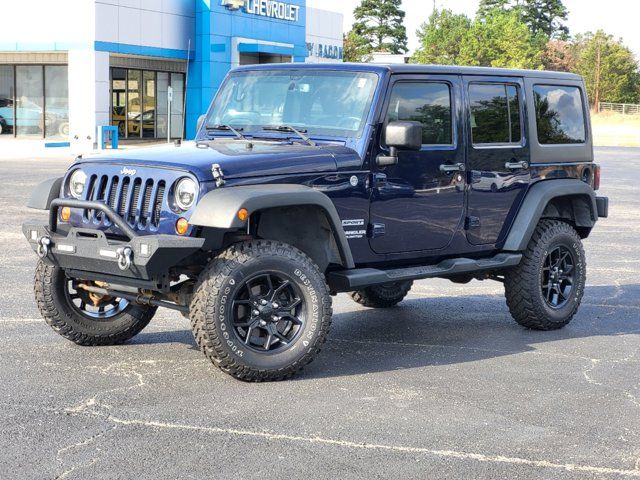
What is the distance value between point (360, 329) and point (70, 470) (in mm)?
3738

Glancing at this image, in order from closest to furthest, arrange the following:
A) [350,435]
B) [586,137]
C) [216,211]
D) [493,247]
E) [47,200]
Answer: [350,435]
[216,211]
[47,200]
[493,247]
[586,137]

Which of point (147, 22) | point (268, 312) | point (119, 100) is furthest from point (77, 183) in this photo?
point (119, 100)

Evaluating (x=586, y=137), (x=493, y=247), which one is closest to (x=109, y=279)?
(x=493, y=247)

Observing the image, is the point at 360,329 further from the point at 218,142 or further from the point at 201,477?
the point at 201,477

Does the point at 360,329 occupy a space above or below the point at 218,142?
below

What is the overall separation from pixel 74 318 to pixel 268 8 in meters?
41.0

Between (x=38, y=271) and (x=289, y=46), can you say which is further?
(x=289, y=46)

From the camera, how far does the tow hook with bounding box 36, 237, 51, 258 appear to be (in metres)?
6.27

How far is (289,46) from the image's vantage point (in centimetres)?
4750

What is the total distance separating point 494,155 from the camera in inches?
305

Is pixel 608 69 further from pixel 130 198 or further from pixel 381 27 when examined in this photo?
pixel 130 198

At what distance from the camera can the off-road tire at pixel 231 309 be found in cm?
594

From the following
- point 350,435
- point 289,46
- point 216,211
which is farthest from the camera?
A: point 289,46

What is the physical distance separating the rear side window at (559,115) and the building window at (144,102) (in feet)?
107
